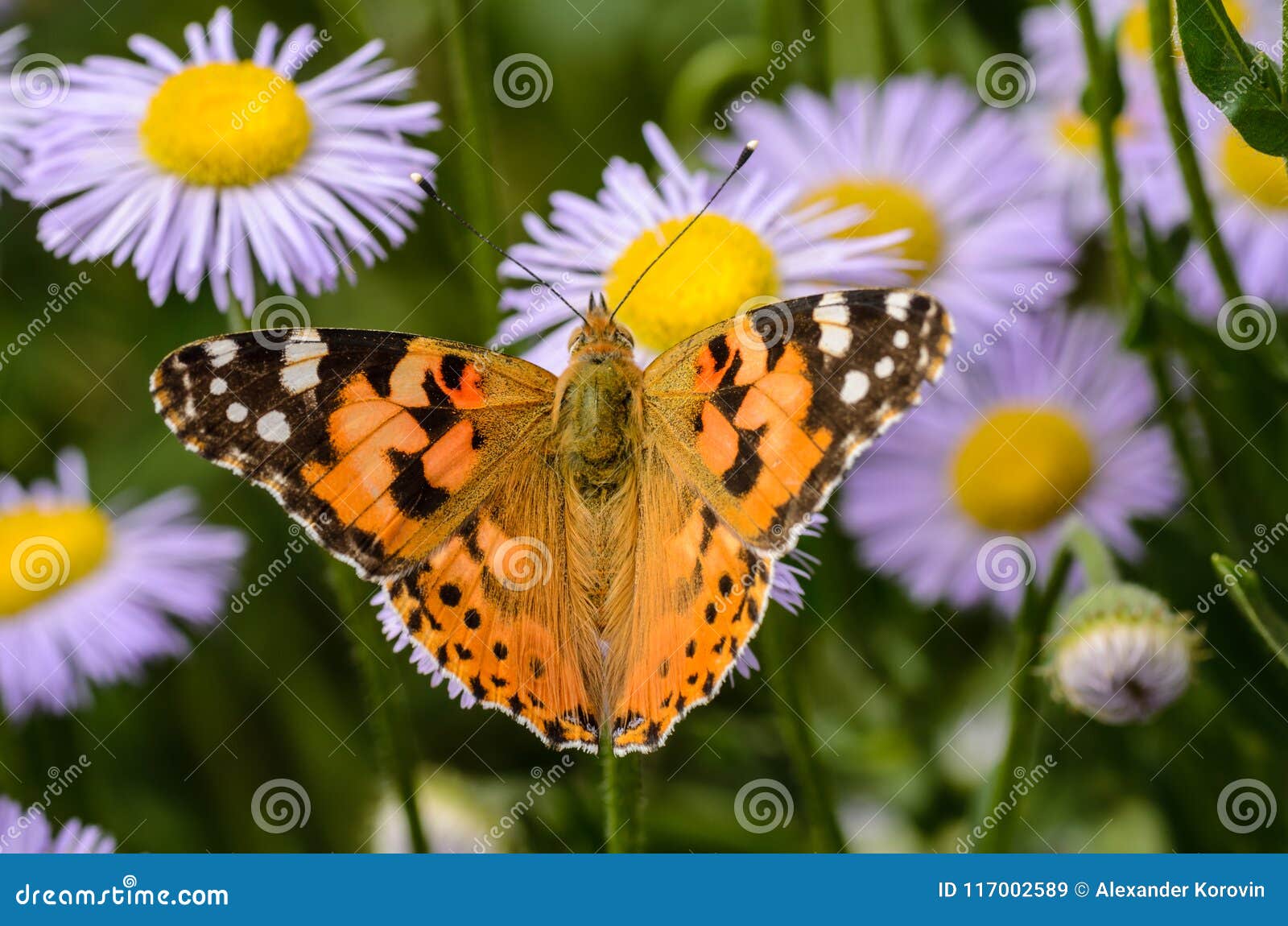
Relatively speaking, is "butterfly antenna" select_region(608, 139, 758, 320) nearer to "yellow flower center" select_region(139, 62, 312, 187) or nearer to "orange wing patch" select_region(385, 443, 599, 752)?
"orange wing patch" select_region(385, 443, 599, 752)

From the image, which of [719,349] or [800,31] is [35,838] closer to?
[719,349]

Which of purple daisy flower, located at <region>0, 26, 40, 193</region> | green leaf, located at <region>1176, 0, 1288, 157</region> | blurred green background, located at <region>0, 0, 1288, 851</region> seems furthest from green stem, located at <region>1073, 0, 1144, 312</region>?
purple daisy flower, located at <region>0, 26, 40, 193</region>

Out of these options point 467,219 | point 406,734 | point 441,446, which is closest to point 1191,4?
point 441,446

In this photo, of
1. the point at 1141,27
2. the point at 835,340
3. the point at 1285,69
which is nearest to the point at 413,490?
the point at 835,340

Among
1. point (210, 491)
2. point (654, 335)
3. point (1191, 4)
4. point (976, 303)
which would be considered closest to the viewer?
point (1191, 4)

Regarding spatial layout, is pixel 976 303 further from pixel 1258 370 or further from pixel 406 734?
pixel 406 734
